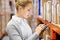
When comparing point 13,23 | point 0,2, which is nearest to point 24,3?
point 13,23

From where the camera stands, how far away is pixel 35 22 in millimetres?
2982

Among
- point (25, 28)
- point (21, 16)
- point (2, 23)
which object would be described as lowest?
point (2, 23)

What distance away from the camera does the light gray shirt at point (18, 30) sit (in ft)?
6.43

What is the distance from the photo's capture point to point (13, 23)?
2.00 metres

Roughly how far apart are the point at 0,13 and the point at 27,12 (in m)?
2.68

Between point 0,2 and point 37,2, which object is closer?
point 37,2

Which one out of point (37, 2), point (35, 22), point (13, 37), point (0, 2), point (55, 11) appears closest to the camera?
point (55, 11)

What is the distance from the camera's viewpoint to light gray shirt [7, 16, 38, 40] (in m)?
1.96

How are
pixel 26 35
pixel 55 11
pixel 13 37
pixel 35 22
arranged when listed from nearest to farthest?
pixel 55 11 → pixel 13 37 → pixel 26 35 → pixel 35 22

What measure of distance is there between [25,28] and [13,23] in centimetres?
20

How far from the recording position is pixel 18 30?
2.02m

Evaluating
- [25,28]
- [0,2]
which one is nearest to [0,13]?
[0,2]

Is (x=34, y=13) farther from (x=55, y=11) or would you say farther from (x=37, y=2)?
(x=55, y=11)

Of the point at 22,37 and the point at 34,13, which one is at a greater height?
the point at 34,13
